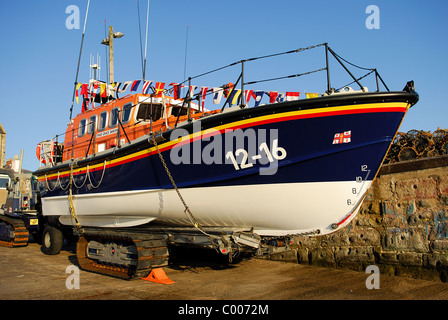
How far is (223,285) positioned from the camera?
5816mm

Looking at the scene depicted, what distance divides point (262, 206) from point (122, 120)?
401 centimetres

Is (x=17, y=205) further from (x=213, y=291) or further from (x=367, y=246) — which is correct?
(x=367, y=246)

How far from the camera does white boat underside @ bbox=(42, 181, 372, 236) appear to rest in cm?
517

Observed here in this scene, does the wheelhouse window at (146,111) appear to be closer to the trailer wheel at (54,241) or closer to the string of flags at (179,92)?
the string of flags at (179,92)

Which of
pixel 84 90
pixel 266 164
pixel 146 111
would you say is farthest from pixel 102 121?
pixel 266 164

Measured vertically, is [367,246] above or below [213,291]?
above

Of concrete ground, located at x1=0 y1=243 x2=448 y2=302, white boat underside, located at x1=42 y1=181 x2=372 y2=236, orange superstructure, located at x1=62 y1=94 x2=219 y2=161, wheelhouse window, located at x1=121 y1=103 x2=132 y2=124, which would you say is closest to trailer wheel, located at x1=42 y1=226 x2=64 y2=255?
concrete ground, located at x1=0 y1=243 x2=448 y2=302

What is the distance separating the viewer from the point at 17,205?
40.6 feet

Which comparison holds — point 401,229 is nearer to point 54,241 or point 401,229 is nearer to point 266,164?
point 266,164

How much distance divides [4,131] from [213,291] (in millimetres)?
59491

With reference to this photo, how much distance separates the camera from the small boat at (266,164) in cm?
503

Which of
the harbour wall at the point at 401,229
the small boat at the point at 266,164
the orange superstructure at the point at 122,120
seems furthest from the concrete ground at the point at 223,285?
the orange superstructure at the point at 122,120

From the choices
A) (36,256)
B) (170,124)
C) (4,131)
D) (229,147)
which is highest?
(4,131)

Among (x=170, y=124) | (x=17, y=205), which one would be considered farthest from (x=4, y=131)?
(x=170, y=124)
